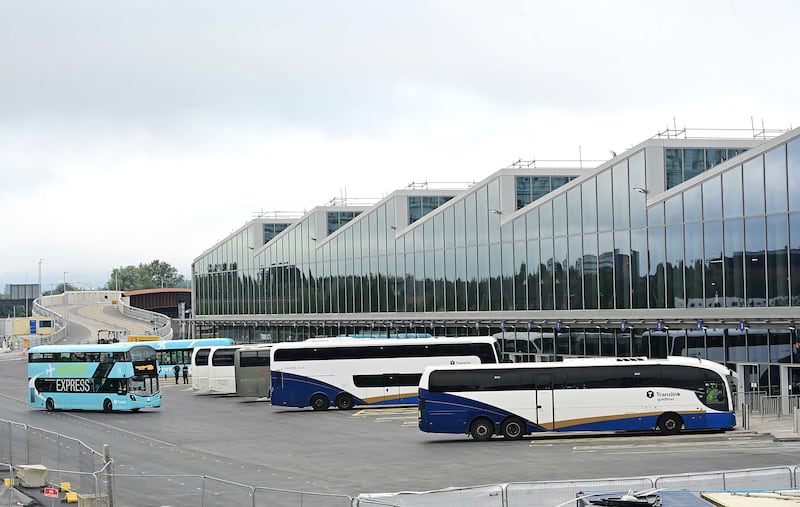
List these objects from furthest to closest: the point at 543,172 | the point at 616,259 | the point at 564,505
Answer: the point at 543,172
the point at 616,259
the point at 564,505

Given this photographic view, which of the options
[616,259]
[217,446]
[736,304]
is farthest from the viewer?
[616,259]

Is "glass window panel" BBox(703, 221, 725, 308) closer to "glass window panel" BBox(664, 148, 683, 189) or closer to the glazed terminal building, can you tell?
the glazed terminal building

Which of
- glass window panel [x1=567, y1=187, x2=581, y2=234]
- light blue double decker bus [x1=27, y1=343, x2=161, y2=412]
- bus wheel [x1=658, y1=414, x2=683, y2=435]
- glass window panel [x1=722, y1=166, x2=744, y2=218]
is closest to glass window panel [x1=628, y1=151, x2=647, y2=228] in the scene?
glass window panel [x1=567, y1=187, x2=581, y2=234]

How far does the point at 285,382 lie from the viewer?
54.8 m

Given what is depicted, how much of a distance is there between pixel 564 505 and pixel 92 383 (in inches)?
1710

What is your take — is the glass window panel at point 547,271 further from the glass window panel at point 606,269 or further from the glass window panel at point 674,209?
the glass window panel at point 674,209

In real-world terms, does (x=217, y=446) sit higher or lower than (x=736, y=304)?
lower

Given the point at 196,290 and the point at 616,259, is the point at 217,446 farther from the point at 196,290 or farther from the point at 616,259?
the point at 196,290

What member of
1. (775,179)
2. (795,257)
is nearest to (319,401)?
(795,257)

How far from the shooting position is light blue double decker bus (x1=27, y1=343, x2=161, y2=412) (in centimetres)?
5584

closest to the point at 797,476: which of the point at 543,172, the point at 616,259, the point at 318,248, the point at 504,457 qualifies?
the point at 504,457

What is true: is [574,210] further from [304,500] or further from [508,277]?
[304,500]

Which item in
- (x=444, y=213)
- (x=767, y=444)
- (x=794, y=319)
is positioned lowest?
(x=767, y=444)

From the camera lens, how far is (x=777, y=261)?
44500 millimetres
